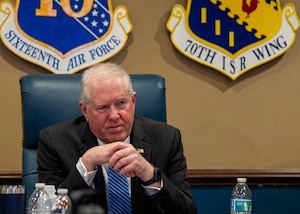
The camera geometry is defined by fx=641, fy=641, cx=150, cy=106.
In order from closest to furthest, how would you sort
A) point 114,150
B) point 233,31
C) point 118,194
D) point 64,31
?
point 114,150 < point 118,194 < point 64,31 < point 233,31

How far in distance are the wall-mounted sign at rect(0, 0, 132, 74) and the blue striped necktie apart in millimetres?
1327

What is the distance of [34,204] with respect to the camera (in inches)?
78.2

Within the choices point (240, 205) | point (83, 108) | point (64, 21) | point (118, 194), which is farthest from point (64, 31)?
point (240, 205)

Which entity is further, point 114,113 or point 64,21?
point 64,21

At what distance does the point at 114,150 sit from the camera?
2.43m

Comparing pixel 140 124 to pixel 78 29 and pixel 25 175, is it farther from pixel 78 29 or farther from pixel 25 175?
pixel 78 29

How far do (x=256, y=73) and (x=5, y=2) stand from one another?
5.18ft

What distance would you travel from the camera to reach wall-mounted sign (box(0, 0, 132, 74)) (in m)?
3.78

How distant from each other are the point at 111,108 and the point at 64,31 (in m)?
1.29

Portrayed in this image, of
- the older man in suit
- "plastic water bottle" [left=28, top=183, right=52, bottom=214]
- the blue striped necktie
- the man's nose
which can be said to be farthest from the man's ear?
"plastic water bottle" [left=28, top=183, right=52, bottom=214]

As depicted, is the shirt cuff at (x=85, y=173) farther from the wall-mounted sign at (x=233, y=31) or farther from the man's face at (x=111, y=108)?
the wall-mounted sign at (x=233, y=31)

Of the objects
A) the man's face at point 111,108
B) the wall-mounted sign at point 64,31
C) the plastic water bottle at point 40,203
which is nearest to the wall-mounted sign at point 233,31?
the wall-mounted sign at point 64,31

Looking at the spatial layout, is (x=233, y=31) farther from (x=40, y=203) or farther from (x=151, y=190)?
(x=40, y=203)

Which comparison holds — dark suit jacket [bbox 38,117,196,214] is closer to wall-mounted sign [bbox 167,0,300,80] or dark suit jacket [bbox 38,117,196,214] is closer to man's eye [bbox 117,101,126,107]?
man's eye [bbox 117,101,126,107]
